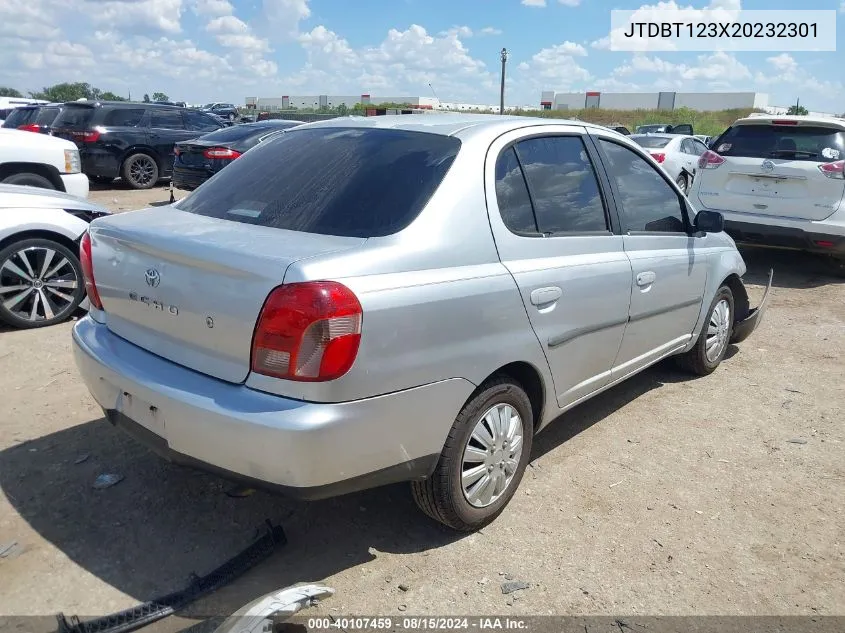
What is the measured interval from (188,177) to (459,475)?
1061 centimetres

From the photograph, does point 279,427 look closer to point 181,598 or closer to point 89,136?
point 181,598

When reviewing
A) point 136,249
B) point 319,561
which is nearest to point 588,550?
point 319,561

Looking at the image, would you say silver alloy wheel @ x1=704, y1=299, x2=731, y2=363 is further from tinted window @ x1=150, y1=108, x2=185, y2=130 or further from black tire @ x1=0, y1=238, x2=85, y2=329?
tinted window @ x1=150, y1=108, x2=185, y2=130

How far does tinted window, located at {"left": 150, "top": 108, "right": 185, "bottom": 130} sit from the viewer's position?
15.0m

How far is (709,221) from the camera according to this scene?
4.54 metres

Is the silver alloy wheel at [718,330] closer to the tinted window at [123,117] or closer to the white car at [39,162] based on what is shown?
the white car at [39,162]

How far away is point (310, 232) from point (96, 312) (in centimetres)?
115

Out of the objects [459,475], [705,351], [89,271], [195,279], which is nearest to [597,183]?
[459,475]

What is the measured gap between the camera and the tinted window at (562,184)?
3365 millimetres

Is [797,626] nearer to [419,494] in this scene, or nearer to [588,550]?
[588,550]

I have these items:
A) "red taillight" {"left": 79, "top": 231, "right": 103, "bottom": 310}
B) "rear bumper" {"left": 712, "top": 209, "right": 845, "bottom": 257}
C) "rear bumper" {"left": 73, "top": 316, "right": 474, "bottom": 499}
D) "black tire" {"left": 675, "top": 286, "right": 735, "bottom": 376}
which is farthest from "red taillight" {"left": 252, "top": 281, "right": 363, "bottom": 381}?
"rear bumper" {"left": 712, "top": 209, "right": 845, "bottom": 257}

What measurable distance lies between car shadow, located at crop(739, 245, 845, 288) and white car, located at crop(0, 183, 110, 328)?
7.21 m

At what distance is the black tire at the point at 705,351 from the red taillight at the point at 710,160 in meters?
3.78

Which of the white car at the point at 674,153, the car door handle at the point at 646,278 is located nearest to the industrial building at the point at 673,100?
the white car at the point at 674,153
